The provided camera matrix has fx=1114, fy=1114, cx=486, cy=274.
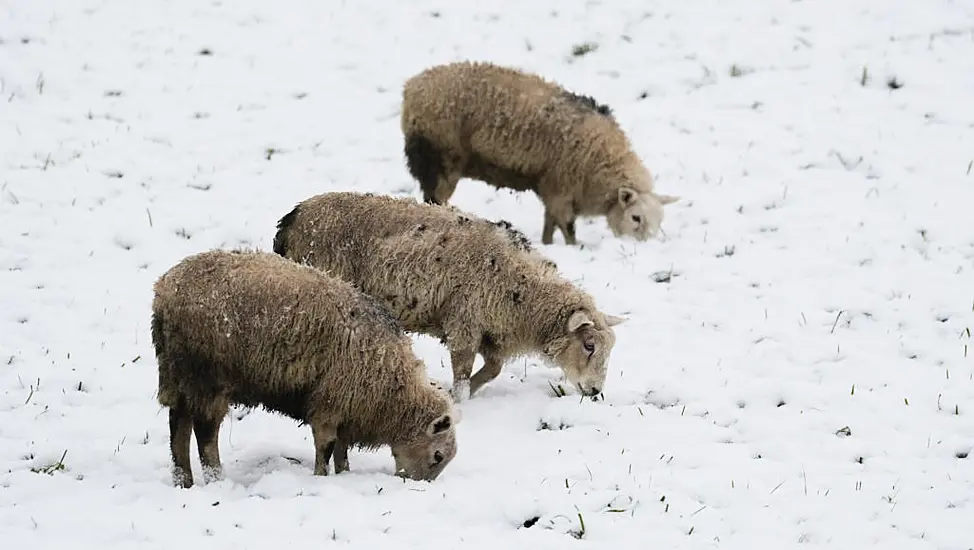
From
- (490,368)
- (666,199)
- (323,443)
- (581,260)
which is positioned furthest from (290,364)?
(666,199)

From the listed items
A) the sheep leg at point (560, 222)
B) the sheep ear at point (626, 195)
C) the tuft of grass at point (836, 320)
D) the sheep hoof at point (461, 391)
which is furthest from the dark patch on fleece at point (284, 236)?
the tuft of grass at point (836, 320)

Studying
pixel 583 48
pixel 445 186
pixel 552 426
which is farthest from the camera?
pixel 583 48

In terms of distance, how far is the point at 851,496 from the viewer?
20.7ft

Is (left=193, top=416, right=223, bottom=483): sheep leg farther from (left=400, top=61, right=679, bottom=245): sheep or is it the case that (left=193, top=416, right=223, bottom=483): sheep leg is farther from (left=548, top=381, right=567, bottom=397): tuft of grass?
(left=400, top=61, right=679, bottom=245): sheep

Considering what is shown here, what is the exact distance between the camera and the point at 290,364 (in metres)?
6.43

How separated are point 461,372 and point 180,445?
2190 mm

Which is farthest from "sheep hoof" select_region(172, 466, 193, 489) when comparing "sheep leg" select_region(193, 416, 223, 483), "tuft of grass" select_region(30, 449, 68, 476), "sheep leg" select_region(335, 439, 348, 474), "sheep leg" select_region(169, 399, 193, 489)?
"sheep leg" select_region(335, 439, 348, 474)

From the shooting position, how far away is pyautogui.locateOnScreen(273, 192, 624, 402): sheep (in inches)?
307

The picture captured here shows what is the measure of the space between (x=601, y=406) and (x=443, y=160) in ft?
13.3

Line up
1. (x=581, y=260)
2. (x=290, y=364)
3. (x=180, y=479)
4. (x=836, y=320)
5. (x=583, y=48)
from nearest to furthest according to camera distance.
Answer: (x=180, y=479) < (x=290, y=364) < (x=836, y=320) < (x=581, y=260) < (x=583, y=48)

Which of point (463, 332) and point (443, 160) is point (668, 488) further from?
point (443, 160)

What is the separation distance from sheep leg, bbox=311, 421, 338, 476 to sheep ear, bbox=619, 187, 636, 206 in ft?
16.3

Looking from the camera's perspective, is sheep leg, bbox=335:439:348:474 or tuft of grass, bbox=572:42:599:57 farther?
tuft of grass, bbox=572:42:599:57

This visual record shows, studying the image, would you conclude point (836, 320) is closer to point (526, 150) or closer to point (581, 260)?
point (581, 260)
